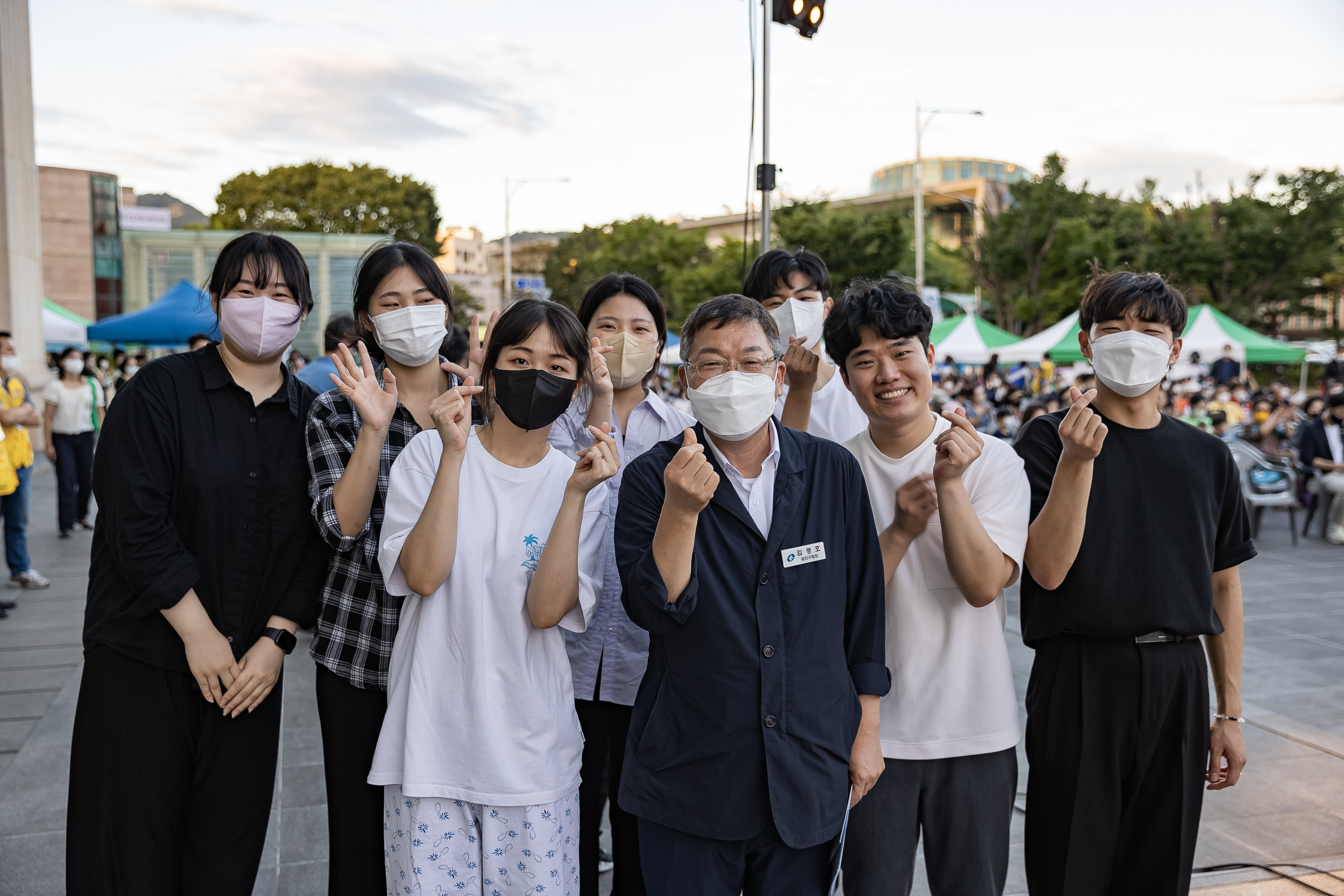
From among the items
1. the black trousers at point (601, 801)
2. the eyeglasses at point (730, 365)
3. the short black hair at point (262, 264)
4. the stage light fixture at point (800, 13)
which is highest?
the stage light fixture at point (800, 13)

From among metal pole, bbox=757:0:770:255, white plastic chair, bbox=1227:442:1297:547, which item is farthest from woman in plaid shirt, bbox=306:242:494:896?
white plastic chair, bbox=1227:442:1297:547

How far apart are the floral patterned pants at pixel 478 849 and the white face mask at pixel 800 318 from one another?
170 centimetres

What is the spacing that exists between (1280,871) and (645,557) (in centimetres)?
277

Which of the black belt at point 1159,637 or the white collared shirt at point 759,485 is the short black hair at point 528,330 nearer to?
the white collared shirt at point 759,485

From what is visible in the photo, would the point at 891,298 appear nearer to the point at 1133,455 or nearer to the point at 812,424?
the point at 1133,455

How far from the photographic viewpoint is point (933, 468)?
6.86ft

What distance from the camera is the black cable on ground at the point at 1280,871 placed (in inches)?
120

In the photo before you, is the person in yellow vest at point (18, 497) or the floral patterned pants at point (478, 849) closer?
the floral patterned pants at point (478, 849)

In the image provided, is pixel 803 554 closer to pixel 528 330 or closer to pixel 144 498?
pixel 528 330

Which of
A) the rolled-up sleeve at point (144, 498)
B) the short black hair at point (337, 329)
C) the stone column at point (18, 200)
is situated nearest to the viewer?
the rolled-up sleeve at point (144, 498)

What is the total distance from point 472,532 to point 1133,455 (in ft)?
5.37

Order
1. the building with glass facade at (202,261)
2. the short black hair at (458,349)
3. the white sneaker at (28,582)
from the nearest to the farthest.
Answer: the short black hair at (458,349) < the white sneaker at (28,582) < the building with glass facade at (202,261)

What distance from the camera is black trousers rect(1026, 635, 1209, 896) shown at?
7.48ft

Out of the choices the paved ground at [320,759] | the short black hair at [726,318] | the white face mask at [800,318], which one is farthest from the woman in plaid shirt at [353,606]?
the white face mask at [800,318]
